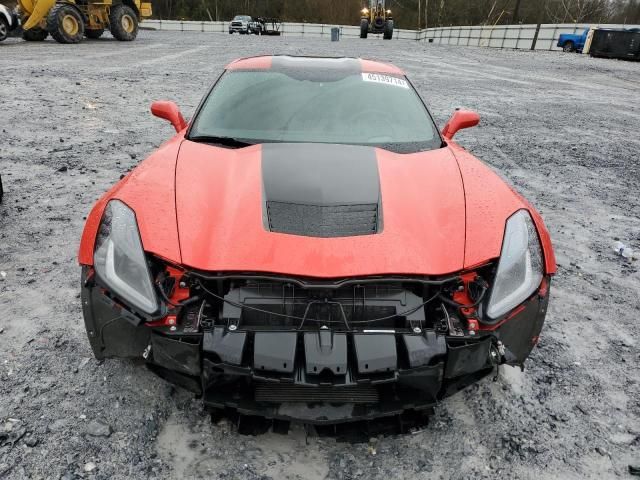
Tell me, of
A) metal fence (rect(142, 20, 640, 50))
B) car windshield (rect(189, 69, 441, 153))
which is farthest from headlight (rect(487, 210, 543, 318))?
metal fence (rect(142, 20, 640, 50))

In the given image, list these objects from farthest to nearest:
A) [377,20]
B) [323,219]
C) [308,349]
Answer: [377,20] → [323,219] → [308,349]

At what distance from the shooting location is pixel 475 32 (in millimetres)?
40688

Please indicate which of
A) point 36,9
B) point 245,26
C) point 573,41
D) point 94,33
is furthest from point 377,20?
point 36,9

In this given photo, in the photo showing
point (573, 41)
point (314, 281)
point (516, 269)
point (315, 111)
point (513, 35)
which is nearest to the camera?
point (314, 281)

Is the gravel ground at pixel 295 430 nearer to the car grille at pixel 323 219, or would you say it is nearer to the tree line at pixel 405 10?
the car grille at pixel 323 219

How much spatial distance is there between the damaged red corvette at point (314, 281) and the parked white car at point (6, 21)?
1682 centimetres

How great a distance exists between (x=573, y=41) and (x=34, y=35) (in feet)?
99.4

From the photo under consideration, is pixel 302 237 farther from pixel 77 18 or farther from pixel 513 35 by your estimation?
pixel 513 35

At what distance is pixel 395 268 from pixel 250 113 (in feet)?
5.30

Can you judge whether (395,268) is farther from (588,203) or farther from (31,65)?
(31,65)

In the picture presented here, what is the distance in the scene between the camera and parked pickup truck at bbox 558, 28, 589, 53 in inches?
1174

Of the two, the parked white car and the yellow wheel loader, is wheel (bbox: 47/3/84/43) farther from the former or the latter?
the parked white car

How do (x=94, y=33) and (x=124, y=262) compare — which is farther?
(x=94, y=33)

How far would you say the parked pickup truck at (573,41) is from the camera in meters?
29.8
